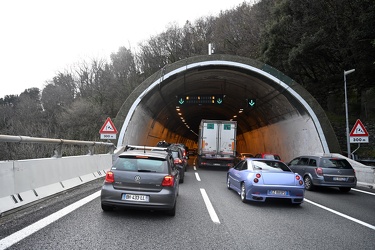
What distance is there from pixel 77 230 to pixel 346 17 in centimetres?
2510

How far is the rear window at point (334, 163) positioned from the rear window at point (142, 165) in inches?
313

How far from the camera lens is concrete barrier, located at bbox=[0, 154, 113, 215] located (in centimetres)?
626

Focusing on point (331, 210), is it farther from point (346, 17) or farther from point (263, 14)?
point (263, 14)

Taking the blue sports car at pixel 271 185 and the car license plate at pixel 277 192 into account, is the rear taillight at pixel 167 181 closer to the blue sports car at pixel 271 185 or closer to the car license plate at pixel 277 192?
the blue sports car at pixel 271 185

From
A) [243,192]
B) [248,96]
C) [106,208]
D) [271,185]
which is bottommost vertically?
[106,208]

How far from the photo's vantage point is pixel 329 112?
36.5 m

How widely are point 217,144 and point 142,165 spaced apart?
52.7ft

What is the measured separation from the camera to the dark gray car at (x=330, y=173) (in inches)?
459

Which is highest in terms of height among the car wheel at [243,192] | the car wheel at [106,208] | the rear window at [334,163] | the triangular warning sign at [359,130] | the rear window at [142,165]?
the triangular warning sign at [359,130]

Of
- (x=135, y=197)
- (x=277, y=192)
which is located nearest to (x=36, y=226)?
(x=135, y=197)

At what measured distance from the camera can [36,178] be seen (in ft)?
24.9

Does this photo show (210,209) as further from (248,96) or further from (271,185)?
(248,96)

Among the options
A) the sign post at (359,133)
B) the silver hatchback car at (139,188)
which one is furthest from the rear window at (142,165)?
the sign post at (359,133)

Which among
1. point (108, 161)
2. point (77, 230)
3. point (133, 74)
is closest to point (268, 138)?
point (108, 161)
